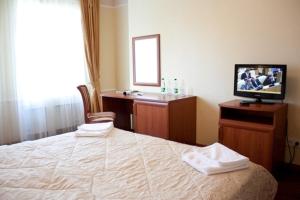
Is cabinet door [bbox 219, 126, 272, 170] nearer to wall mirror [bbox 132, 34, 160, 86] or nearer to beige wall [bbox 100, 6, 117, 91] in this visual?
wall mirror [bbox 132, 34, 160, 86]

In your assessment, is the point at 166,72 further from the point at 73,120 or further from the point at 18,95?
the point at 18,95

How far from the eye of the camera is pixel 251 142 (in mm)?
2797

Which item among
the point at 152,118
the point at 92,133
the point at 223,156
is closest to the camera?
the point at 223,156

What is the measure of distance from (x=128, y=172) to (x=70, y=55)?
3377 millimetres

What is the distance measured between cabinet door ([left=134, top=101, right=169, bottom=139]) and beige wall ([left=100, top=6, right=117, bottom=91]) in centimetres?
163

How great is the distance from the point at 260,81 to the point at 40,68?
3292 millimetres

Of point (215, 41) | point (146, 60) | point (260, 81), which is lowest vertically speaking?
point (260, 81)

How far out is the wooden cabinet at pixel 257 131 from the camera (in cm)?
267

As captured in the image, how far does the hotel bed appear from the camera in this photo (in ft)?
4.48

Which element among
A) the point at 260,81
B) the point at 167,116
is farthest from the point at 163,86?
the point at 260,81

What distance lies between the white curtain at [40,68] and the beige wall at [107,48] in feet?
1.62

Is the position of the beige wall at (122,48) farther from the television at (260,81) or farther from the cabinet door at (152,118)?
the television at (260,81)

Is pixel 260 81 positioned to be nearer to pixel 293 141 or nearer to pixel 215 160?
pixel 293 141

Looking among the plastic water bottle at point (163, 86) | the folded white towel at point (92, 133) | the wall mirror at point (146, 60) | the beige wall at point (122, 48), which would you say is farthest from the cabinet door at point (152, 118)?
the beige wall at point (122, 48)
